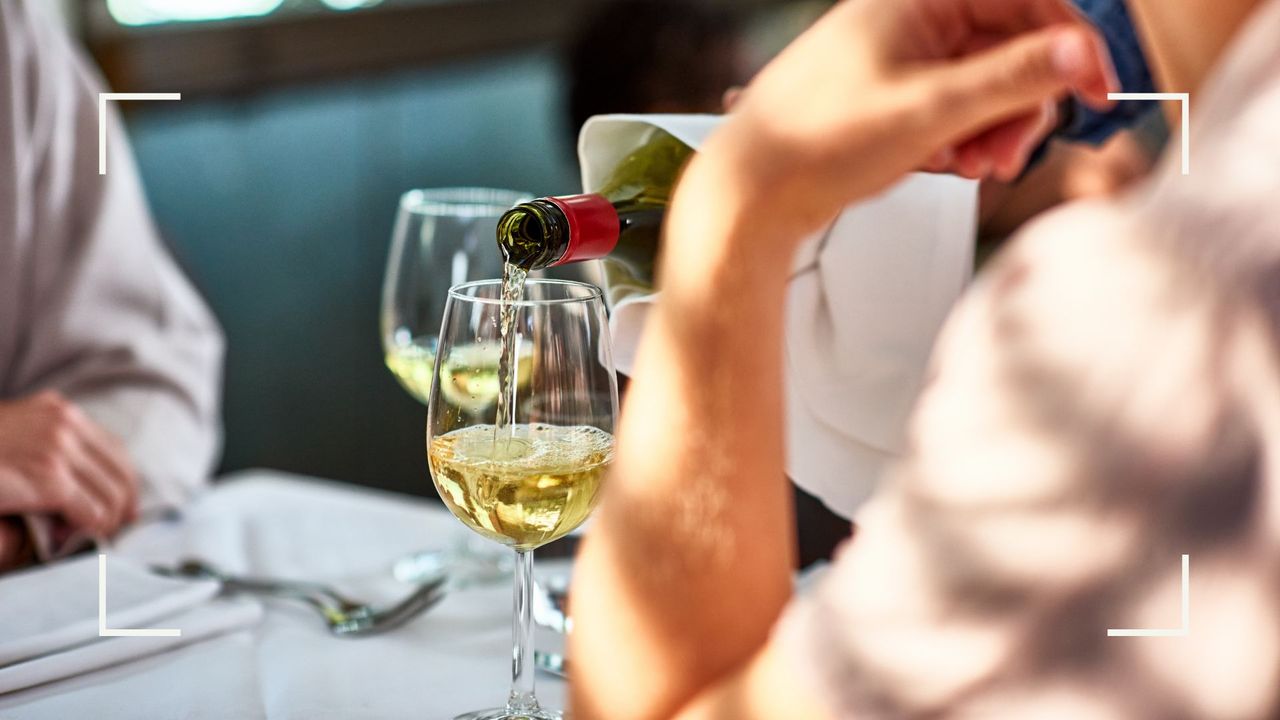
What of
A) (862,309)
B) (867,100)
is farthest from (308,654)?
(867,100)

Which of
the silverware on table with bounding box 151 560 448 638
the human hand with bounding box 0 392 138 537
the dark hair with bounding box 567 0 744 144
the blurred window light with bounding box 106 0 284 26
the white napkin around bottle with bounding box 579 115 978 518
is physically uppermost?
the blurred window light with bounding box 106 0 284 26

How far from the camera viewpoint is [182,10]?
3.25 meters

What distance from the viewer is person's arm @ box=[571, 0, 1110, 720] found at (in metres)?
0.53

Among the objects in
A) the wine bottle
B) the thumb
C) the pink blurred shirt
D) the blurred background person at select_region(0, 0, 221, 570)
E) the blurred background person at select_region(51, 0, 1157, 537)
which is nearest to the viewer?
the pink blurred shirt

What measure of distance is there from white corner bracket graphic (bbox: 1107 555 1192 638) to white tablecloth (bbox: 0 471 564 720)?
0.48m

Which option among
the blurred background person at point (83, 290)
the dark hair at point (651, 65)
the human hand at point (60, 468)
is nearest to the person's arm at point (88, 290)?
the blurred background person at point (83, 290)

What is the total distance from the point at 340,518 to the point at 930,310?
67 cm

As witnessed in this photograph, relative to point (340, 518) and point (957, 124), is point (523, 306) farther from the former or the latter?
point (340, 518)

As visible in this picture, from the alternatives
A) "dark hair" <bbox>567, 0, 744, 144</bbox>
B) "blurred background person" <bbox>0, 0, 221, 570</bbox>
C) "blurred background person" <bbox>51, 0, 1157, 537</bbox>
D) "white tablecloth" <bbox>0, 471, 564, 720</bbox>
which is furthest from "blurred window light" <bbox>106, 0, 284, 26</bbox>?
"white tablecloth" <bbox>0, 471, 564, 720</bbox>

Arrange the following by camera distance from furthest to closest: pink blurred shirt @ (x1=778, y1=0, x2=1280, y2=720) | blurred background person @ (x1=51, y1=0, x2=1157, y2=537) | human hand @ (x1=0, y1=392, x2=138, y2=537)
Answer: blurred background person @ (x1=51, y1=0, x2=1157, y2=537) → human hand @ (x1=0, y1=392, x2=138, y2=537) → pink blurred shirt @ (x1=778, y1=0, x2=1280, y2=720)

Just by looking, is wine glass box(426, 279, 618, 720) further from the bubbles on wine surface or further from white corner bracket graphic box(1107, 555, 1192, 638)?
white corner bracket graphic box(1107, 555, 1192, 638)

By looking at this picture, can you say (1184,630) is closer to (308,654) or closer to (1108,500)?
(1108,500)

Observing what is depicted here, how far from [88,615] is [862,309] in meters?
0.60

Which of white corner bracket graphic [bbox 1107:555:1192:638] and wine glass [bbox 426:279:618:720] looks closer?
white corner bracket graphic [bbox 1107:555:1192:638]
